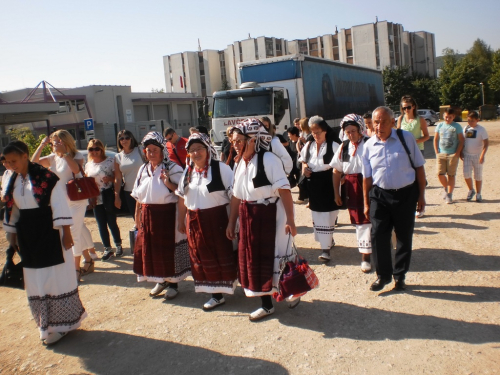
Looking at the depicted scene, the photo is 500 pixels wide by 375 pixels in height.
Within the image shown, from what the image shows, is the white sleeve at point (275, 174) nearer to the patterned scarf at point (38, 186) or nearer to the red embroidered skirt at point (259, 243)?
the red embroidered skirt at point (259, 243)

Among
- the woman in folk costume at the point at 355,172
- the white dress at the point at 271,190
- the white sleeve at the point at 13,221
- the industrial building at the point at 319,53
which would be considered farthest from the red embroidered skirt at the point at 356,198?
the industrial building at the point at 319,53

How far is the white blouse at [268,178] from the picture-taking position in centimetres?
417

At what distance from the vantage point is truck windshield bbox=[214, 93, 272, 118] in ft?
46.3

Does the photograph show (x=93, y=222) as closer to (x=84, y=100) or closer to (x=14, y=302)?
(x=14, y=302)

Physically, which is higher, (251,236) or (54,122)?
(54,122)

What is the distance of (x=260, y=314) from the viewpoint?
14.5 feet

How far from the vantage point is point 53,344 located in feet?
14.4

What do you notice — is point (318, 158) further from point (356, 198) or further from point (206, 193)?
point (206, 193)

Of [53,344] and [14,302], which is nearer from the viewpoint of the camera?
[53,344]

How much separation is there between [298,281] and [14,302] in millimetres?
3775

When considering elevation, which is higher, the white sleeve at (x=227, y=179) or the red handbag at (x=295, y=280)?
the white sleeve at (x=227, y=179)

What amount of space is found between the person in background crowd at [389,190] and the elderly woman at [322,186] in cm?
117

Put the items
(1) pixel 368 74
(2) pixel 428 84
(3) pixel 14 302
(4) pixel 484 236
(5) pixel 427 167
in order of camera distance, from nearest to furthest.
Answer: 1. (3) pixel 14 302
2. (4) pixel 484 236
3. (5) pixel 427 167
4. (1) pixel 368 74
5. (2) pixel 428 84

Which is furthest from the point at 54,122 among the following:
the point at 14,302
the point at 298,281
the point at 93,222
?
the point at 298,281
